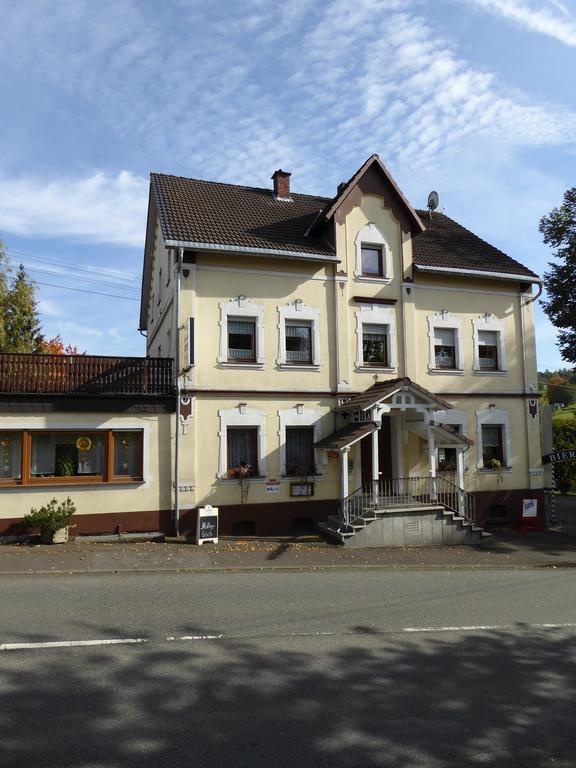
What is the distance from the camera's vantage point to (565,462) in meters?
28.8

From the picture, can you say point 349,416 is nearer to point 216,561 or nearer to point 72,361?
point 216,561

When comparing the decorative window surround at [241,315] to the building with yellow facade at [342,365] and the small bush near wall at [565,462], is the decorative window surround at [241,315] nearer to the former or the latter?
the building with yellow facade at [342,365]

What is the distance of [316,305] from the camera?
59.1 feet

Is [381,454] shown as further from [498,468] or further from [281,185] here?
[281,185]

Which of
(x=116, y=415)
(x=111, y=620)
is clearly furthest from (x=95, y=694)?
(x=116, y=415)

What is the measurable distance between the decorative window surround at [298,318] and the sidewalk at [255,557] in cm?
494

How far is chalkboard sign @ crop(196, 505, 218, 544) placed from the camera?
15.2 metres

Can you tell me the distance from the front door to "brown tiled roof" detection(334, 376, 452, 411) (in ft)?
4.68

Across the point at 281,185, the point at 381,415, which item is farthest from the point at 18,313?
the point at 381,415

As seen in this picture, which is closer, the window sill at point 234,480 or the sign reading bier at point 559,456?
the window sill at point 234,480

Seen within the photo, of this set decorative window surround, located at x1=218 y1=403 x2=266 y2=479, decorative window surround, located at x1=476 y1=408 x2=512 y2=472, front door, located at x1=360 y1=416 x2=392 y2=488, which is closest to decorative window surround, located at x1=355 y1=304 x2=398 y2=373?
front door, located at x1=360 y1=416 x2=392 y2=488

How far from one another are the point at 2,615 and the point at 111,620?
158 centimetres

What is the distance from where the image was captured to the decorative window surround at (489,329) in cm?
1975

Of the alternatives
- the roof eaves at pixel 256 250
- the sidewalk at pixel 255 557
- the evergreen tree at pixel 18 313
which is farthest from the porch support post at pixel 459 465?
the evergreen tree at pixel 18 313
